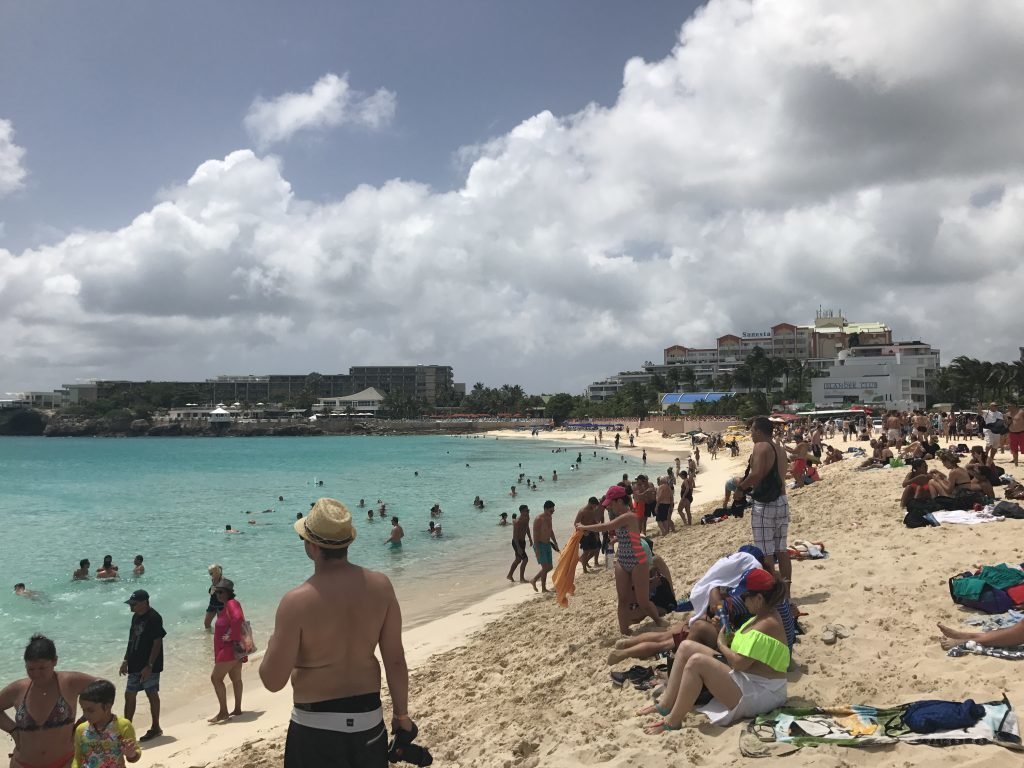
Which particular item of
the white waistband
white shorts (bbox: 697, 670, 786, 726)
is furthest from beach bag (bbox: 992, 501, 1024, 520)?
the white waistband

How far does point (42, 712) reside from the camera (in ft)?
13.4

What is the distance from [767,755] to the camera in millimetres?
3943

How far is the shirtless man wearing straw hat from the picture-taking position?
2.77 metres

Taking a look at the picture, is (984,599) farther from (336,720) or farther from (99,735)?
(99,735)

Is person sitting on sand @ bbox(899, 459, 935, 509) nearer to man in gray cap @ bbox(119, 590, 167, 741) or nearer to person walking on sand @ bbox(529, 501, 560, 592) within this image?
person walking on sand @ bbox(529, 501, 560, 592)

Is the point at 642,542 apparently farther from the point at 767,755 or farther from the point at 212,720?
the point at 212,720

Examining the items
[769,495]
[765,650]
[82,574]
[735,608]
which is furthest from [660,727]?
[82,574]

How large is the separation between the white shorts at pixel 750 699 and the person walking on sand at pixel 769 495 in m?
2.03

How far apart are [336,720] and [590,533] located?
8.63 metres

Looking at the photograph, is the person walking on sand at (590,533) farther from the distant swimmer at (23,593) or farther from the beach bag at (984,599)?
the distant swimmer at (23,593)

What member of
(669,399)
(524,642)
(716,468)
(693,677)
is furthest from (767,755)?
(669,399)

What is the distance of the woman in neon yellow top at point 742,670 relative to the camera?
446 cm

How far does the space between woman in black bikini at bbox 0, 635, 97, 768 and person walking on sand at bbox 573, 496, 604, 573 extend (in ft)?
23.6

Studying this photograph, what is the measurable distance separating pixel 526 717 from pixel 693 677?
1.58 metres
